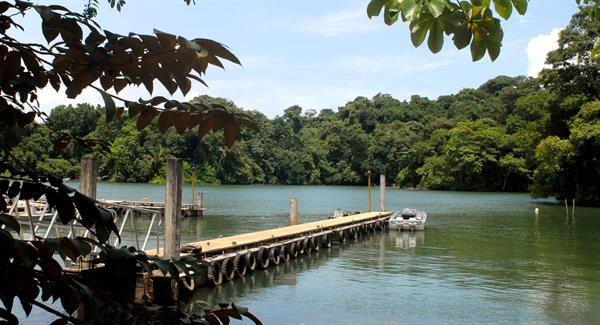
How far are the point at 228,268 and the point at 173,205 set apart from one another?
3545mm

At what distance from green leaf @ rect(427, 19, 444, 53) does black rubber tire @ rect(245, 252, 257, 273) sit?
14269 mm

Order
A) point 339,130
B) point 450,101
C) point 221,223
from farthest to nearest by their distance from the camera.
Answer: point 450,101 → point 339,130 → point 221,223

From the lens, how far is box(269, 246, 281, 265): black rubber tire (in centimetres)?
1719

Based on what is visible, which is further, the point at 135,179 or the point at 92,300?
the point at 135,179

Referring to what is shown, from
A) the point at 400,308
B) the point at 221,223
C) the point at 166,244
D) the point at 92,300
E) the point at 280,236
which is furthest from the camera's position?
the point at 221,223

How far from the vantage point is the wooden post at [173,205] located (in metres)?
11.6

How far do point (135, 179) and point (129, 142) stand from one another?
1471cm

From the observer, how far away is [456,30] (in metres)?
1.67

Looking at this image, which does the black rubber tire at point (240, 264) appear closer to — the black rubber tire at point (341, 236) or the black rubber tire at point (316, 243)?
the black rubber tire at point (316, 243)

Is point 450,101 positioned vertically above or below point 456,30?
above

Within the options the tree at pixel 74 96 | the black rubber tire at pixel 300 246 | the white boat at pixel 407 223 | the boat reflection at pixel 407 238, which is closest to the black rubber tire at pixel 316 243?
the black rubber tire at pixel 300 246

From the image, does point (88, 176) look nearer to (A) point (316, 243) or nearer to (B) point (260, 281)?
(B) point (260, 281)

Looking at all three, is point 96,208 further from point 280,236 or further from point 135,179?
point 135,179

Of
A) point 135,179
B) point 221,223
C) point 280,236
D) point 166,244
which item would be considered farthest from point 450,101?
point 166,244
